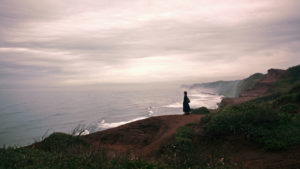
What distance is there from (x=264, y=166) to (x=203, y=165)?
2.46 m

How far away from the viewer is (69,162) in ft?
17.9

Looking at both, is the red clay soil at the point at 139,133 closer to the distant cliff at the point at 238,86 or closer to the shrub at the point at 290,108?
the shrub at the point at 290,108

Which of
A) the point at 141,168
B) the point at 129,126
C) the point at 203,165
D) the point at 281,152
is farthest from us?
the point at 129,126

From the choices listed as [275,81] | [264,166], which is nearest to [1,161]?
[264,166]

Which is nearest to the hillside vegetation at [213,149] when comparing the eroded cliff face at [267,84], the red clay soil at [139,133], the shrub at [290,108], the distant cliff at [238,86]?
the shrub at [290,108]

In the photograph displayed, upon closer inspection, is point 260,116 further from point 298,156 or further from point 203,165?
point 203,165

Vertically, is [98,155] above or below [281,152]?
above

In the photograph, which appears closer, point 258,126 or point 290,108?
point 258,126

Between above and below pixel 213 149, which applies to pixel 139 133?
below

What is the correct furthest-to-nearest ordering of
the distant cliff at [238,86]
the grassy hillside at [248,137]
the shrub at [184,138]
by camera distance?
the distant cliff at [238,86] < the shrub at [184,138] < the grassy hillside at [248,137]

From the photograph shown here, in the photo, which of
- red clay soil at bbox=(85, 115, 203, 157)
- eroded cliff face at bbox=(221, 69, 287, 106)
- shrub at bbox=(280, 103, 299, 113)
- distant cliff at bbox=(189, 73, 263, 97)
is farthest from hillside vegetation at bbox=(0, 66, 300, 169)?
distant cliff at bbox=(189, 73, 263, 97)

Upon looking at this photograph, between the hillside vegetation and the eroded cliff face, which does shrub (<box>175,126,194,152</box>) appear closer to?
the hillside vegetation

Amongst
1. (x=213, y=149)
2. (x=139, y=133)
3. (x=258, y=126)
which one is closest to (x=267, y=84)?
(x=139, y=133)

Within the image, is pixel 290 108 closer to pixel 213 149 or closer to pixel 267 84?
pixel 213 149
